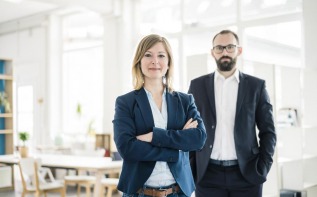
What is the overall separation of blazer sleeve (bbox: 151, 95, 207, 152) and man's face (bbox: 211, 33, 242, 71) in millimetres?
746

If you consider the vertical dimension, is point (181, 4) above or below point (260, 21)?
above

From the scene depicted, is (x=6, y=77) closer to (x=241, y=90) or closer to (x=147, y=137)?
(x=241, y=90)

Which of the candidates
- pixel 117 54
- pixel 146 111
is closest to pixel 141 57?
pixel 146 111

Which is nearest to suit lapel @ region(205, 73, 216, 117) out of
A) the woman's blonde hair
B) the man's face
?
the man's face

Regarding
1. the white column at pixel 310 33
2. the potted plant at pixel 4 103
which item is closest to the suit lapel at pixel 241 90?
the white column at pixel 310 33

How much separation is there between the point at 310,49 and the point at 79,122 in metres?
5.61

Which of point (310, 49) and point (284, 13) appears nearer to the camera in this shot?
point (310, 49)

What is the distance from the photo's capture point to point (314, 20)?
20.2 ft

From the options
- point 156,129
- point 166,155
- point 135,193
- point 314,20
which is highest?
point 314,20

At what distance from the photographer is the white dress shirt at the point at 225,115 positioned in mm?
2863

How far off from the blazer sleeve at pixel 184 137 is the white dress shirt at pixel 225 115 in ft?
1.91

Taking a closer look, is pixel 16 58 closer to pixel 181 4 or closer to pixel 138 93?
pixel 181 4

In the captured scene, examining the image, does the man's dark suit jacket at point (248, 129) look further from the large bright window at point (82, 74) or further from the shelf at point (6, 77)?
the large bright window at point (82, 74)

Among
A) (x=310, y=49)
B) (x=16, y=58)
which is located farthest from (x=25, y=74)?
(x=310, y=49)
